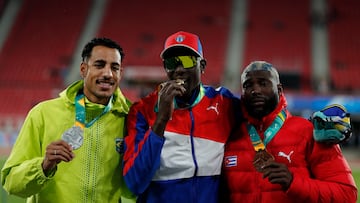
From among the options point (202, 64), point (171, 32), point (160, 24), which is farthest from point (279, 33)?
point (202, 64)

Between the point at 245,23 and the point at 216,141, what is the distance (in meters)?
23.4

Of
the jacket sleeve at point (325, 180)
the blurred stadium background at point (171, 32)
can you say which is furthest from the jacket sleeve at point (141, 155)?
the blurred stadium background at point (171, 32)

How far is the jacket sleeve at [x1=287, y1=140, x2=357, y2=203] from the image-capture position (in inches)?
114

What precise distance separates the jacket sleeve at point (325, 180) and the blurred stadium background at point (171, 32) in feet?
53.5

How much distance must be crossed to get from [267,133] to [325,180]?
1.32 feet

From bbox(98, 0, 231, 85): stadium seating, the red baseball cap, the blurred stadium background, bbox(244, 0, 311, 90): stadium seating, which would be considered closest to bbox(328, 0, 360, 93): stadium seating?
the blurred stadium background

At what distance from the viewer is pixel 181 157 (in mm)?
3086

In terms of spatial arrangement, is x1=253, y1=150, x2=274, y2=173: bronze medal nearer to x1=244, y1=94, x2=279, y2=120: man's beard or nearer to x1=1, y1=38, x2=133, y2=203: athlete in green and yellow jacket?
x1=244, y1=94, x2=279, y2=120: man's beard

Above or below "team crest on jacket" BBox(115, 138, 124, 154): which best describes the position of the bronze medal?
below

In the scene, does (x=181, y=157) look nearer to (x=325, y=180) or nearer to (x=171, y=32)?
(x=325, y=180)

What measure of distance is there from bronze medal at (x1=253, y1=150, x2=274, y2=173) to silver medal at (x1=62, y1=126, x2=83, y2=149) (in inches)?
40.0

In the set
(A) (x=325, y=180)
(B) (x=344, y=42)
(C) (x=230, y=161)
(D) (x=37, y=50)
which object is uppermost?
(D) (x=37, y=50)

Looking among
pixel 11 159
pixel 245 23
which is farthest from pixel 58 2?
pixel 11 159

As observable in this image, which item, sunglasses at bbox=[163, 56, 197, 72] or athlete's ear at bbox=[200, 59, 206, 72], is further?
athlete's ear at bbox=[200, 59, 206, 72]
